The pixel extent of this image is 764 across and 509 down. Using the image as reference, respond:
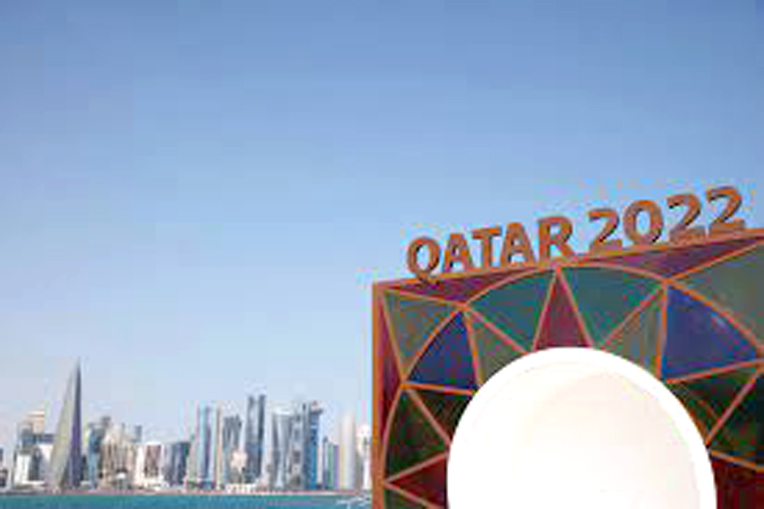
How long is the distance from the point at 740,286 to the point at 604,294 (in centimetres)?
205

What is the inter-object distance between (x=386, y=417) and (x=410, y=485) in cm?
132

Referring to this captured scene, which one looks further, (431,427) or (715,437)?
(431,427)

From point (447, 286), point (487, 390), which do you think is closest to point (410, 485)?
point (487, 390)

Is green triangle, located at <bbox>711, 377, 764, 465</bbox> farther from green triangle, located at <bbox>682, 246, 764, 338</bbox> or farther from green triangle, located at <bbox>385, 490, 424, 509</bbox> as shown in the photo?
green triangle, located at <bbox>385, 490, 424, 509</bbox>

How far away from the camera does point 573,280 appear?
13555 millimetres

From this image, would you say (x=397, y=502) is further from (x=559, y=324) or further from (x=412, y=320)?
(x=559, y=324)

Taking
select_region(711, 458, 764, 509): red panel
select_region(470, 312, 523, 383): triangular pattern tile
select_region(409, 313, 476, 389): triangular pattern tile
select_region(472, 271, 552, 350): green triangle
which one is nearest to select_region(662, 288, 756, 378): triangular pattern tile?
select_region(711, 458, 764, 509): red panel

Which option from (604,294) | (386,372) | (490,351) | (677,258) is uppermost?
(677,258)

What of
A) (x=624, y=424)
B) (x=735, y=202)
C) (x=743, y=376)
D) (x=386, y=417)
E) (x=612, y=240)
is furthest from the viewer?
(x=386, y=417)

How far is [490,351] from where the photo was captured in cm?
1430

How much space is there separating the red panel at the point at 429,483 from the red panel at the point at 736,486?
15.0ft

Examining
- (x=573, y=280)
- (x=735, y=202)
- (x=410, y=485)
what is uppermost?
(x=735, y=202)

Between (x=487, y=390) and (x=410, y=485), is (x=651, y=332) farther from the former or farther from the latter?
(x=410, y=485)

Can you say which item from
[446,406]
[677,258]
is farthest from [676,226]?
[446,406]
